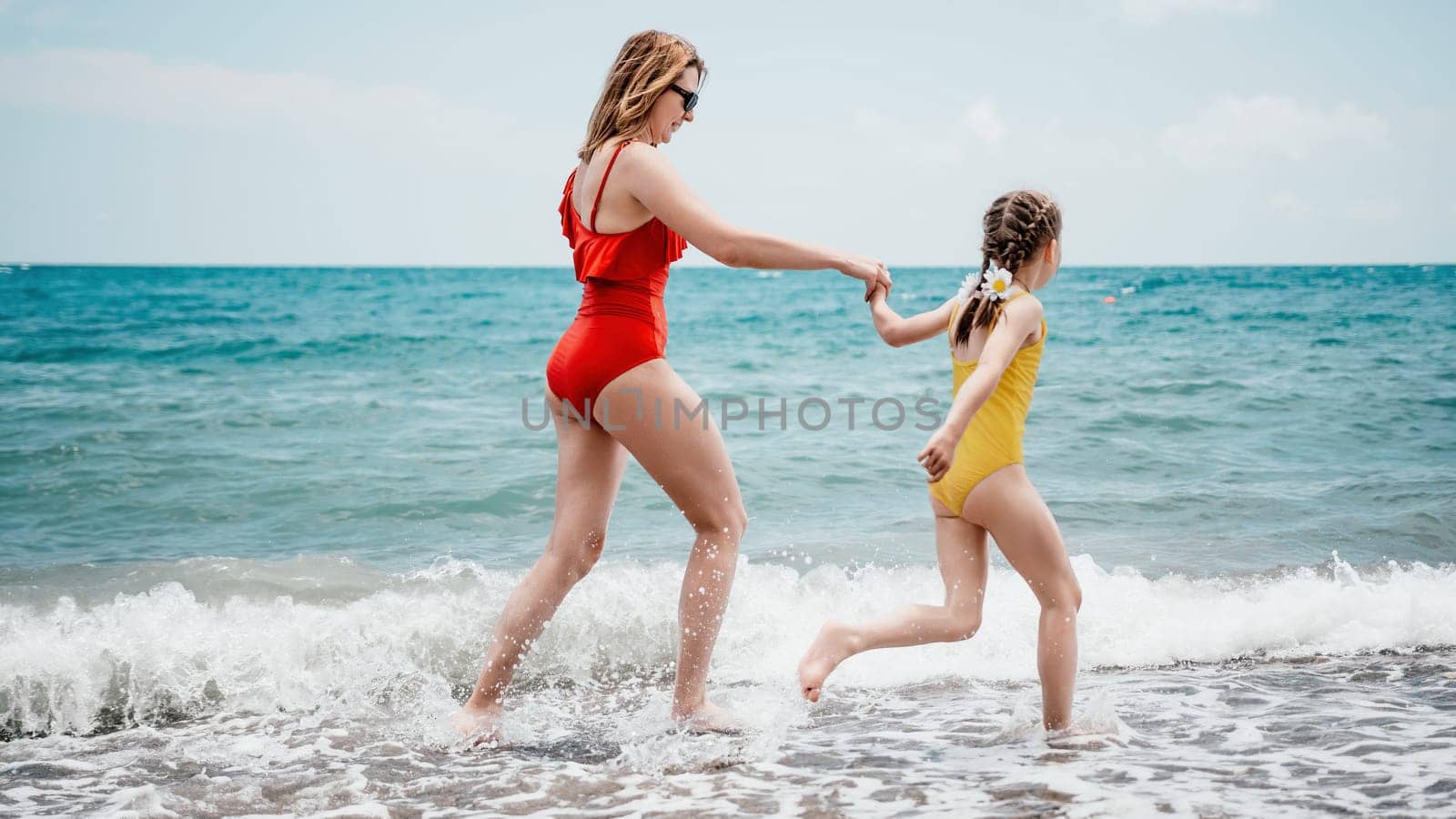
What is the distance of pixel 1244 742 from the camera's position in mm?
3480

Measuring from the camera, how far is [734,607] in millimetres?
5355

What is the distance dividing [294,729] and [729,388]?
35.8 ft

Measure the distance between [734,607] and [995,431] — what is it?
2.54m

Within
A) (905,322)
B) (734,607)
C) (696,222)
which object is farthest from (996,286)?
(734,607)

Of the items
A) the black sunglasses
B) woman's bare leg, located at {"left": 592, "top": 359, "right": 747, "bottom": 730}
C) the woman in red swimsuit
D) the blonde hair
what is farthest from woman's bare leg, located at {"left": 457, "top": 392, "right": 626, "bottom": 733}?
the black sunglasses

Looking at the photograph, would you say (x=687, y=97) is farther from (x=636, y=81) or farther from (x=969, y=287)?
(x=969, y=287)

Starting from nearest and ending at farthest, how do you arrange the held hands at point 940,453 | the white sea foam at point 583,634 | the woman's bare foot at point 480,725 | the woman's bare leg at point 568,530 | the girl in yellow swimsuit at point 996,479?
the held hands at point 940,453 < the girl in yellow swimsuit at point 996,479 < the woman's bare leg at point 568,530 < the woman's bare foot at point 480,725 < the white sea foam at point 583,634

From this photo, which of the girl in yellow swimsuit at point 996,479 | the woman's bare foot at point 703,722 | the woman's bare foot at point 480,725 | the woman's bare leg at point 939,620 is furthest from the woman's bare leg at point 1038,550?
the woman's bare foot at point 480,725

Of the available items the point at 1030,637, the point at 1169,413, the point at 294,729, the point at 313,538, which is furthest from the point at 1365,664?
the point at 1169,413

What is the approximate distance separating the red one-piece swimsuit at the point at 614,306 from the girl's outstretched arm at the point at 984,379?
858 millimetres

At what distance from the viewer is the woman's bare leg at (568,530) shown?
11.0 feet

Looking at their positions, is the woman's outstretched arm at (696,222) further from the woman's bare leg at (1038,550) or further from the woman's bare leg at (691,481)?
the woman's bare leg at (1038,550)

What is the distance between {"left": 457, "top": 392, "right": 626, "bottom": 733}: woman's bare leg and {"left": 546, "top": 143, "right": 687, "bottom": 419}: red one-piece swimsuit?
0.20 m

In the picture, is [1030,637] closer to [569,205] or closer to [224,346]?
[569,205]
